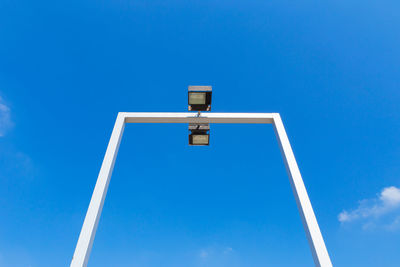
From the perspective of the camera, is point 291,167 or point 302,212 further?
point 291,167

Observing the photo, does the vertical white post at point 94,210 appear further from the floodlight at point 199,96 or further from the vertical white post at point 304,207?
the vertical white post at point 304,207

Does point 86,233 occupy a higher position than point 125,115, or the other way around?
point 125,115

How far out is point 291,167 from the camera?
8.01 feet

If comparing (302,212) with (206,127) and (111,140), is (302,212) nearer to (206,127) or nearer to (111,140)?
(206,127)

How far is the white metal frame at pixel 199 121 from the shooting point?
1.90 metres

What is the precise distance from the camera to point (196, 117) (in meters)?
3.15

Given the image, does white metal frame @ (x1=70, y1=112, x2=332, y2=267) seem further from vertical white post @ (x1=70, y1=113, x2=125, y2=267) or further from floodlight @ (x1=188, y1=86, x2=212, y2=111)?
floodlight @ (x1=188, y1=86, x2=212, y2=111)

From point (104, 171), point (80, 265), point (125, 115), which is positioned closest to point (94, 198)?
point (104, 171)

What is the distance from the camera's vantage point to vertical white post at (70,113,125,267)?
73.7 inches

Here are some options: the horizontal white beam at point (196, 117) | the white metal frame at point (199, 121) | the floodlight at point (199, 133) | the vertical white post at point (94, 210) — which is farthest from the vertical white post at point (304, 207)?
the vertical white post at point (94, 210)

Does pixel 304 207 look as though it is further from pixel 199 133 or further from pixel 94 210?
pixel 94 210

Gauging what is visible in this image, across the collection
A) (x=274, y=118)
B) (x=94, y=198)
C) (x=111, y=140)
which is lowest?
(x=94, y=198)

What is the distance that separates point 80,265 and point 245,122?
A: 7.83ft

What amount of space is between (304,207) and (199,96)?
171cm
